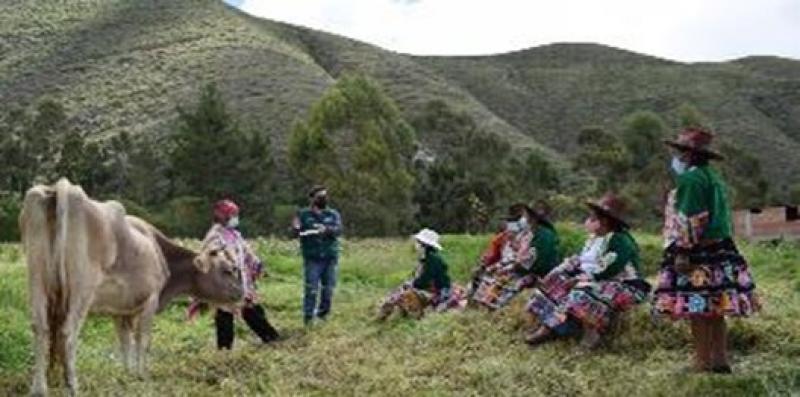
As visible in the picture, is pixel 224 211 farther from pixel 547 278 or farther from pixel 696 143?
pixel 696 143

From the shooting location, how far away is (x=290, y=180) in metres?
62.4

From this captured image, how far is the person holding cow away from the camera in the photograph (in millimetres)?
13164

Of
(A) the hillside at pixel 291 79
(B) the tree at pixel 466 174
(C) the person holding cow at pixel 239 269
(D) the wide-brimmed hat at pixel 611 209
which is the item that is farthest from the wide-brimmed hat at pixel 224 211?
(A) the hillside at pixel 291 79

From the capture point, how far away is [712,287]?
9039mm

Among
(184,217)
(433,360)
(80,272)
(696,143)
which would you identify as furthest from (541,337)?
(184,217)

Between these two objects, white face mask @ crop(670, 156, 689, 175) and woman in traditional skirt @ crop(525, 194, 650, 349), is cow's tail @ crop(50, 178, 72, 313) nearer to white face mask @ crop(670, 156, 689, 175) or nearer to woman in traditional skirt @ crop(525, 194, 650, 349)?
woman in traditional skirt @ crop(525, 194, 650, 349)

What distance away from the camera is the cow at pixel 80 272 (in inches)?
348

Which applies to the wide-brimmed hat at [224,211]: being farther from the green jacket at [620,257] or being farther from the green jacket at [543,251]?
the green jacket at [620,257]

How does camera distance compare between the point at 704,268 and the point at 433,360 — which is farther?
the point at 433,360

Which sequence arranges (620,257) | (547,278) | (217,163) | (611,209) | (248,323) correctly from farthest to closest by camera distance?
(217,163)
(248,323)
(547,278)
(611,209)
(620,257)

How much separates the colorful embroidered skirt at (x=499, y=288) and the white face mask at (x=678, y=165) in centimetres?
398

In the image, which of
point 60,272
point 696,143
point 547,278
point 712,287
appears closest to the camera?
point 60,272

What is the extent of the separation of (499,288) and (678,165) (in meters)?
4.48

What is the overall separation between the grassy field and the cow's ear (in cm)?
91
